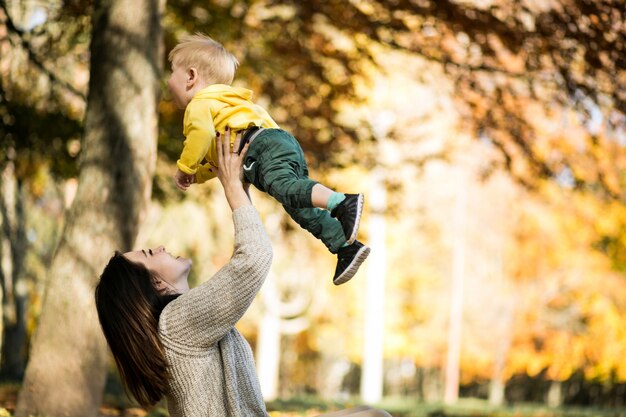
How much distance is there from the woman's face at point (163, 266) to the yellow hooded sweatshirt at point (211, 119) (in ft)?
1.42

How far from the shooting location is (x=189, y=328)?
10.4 ft

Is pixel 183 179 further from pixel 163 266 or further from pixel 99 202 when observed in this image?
pixel 99 202

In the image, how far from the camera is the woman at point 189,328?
3.15m

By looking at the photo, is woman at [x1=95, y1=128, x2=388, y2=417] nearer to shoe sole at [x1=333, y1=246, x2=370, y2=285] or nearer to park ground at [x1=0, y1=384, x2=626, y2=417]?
shoe sole at [x1=333, y1=246, x2=370, y2=285]

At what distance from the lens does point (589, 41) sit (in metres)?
8.20

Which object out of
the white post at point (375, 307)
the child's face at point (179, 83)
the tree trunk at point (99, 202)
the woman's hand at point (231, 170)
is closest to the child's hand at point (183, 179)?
the woman's hand at point (231, 170)

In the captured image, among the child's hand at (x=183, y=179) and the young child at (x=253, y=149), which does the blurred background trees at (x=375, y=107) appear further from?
the young child at (x=253, y=149)

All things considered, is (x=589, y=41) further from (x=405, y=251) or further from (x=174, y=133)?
(x=405, y=251)

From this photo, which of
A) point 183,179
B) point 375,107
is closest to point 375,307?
point 375,107

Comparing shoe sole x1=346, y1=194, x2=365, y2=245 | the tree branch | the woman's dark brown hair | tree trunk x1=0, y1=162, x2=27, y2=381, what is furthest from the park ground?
tree trunk x1=0, y1=162, x2=27, y2=381

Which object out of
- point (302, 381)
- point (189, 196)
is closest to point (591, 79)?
point (189, 196)

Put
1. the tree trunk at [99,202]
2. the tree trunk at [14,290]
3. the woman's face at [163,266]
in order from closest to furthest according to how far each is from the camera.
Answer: the woman's face at [163,266], the tree trunk at [99,202], the tree trunk at [14,290]

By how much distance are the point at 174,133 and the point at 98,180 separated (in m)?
3.32

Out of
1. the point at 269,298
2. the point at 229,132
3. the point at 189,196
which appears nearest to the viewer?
the point at 229,132
